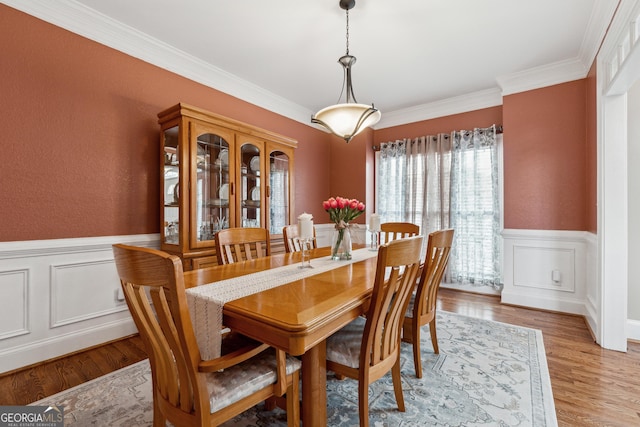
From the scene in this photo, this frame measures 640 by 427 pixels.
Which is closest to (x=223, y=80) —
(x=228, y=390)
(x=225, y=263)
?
(x=225, y=263)

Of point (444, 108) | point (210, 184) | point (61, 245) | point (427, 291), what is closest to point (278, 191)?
point (210, 184)

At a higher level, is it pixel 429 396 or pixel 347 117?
pixel 347 117

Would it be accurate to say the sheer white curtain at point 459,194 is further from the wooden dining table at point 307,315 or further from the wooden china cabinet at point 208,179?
the wooden dining table at point 307,315

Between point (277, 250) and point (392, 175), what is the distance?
2.10 meters

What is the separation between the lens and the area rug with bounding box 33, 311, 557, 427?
4.86ft

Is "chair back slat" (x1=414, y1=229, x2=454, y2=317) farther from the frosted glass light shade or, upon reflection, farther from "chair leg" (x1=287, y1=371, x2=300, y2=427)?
the frosted glass light shade

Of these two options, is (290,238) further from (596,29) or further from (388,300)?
(596,29)

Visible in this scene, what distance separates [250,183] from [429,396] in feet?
7.68

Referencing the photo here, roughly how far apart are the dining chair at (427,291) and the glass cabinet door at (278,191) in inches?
72.2

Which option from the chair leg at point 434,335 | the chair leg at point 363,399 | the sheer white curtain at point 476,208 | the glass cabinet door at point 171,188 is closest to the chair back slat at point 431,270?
the chair leg at point 434,335

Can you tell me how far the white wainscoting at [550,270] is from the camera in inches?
113

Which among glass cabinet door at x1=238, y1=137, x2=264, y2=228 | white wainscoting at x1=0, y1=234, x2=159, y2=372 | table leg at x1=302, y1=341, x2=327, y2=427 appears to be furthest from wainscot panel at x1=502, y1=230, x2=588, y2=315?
white wainscoting at x1=0, y1=234, x2=159, y2=372

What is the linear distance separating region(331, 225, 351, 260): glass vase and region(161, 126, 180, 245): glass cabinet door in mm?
1365

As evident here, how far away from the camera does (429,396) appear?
1.66 metres
